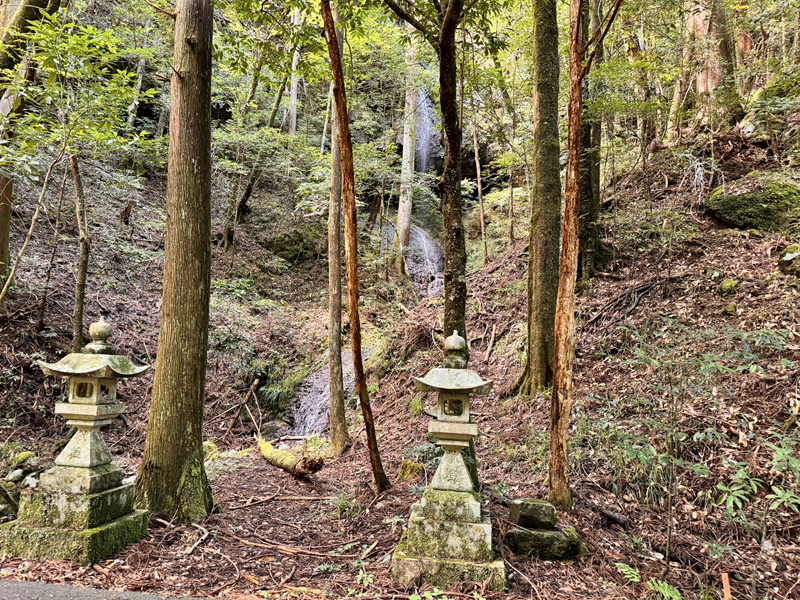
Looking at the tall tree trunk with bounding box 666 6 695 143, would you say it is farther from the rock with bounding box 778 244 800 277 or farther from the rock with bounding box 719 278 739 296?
the rock with bounding box 719 278 739 296

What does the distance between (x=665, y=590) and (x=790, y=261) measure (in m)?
5.38

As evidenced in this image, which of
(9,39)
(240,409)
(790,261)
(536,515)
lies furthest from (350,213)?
(9,39)

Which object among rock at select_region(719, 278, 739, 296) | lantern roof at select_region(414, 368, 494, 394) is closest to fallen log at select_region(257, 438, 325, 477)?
lantern roof at select_region(414, 368, 494, 394)

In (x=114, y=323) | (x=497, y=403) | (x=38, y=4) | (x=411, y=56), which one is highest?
(x=411, y=56)

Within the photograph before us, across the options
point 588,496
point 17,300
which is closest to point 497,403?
point 588,496

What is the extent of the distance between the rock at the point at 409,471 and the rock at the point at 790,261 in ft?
18.4

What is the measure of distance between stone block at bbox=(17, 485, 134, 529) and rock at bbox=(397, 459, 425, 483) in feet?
9.95

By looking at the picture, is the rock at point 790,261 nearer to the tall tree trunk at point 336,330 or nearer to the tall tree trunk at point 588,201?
the tall tree trunk at point 588,201

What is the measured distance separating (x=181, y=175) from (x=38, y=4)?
5090 mm

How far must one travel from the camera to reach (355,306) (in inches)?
189

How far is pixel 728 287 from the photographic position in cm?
637

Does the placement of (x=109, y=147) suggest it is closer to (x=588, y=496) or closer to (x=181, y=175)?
(x=181, y=175)

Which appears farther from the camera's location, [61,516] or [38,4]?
[38,4]

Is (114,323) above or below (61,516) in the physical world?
above
